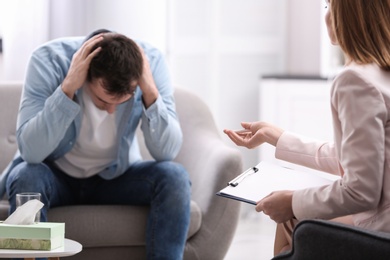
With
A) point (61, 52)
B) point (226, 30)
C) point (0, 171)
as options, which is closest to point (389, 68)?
point (61, 52)

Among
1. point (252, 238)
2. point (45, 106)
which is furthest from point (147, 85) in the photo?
point (252, 238)

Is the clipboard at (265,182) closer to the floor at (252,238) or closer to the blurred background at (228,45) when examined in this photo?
the floor at (252,238)

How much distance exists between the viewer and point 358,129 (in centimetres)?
152

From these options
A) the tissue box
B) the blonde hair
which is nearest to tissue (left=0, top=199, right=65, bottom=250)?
the tissue box

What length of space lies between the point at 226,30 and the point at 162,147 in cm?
184

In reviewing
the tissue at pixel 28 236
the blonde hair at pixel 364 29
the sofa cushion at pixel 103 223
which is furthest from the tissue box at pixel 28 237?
the blonde hair at pixel 364 29

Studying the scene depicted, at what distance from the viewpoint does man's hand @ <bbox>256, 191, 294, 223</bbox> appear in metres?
1.65

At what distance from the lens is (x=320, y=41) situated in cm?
479

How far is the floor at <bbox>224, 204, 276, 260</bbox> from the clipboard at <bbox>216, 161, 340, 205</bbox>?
1.60m

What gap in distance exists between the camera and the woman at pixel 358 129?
1.52 metres

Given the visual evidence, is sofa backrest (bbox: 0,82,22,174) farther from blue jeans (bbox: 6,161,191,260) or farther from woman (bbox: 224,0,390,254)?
woman (bbox: 224,0,390,254)

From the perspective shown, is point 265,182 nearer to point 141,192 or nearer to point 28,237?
point 28,237

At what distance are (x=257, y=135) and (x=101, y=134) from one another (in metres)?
0.97

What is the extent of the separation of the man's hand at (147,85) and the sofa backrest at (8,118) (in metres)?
0.61
